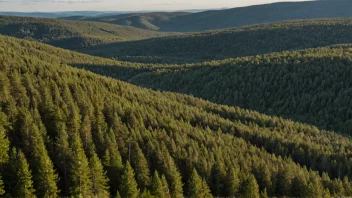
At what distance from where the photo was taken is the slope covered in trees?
35.4m

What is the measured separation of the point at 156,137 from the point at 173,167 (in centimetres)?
899

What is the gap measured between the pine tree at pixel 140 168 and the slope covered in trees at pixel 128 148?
0.12 meters

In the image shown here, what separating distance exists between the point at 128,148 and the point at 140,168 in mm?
5683

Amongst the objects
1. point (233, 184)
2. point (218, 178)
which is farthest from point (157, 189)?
point (233, 184)

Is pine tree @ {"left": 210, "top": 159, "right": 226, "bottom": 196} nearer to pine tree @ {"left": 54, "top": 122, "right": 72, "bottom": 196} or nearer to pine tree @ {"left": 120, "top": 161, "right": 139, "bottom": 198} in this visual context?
pine tree @ {"left": 120, "top": 161, "right": 139, "bottom": 198}

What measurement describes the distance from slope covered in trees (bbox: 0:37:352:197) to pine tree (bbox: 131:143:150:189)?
117 mm

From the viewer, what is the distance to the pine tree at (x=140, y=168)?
129 feet

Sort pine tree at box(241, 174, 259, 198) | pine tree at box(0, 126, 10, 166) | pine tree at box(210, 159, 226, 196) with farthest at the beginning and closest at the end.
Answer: pine tree at box(210, 159, 226, 196) → pine tree at box(241, 174, 259, 198) → pine tree at box(0, 126, 10, 166)

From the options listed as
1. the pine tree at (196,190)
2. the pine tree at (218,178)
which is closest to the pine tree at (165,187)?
the pine tree at (196,190)

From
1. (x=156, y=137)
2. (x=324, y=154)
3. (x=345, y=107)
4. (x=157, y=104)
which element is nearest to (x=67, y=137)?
(x=156, y=137)

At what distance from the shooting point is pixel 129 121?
2116 inches

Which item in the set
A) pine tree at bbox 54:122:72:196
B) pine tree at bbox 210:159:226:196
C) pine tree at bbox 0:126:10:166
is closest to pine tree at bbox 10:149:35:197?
pine tree at bbox 0:126:10:166

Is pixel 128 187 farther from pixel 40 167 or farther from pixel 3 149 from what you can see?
pixel 3 149

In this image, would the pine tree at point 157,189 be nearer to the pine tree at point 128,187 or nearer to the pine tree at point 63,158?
the pine tree at point 128,187
